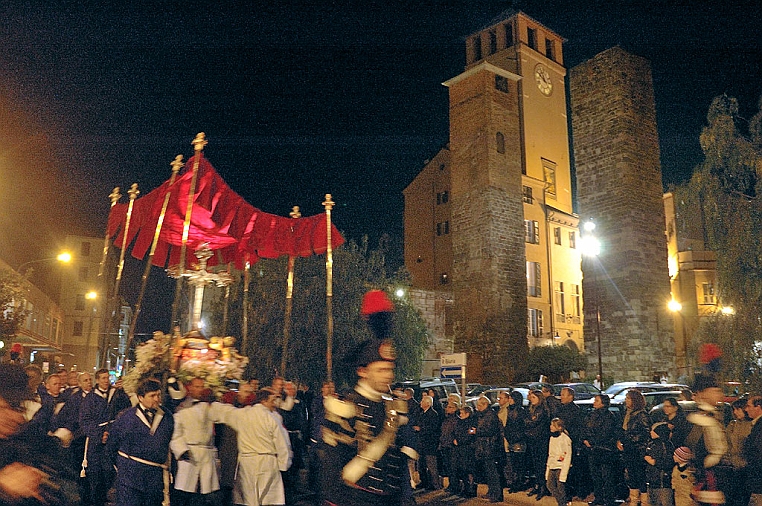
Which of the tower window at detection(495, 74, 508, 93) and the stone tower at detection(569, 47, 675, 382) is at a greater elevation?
the tower window at detection(495, 74, 508, 93)

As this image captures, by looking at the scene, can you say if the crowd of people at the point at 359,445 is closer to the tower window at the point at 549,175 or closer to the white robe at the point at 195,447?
the white robe at the point at 195,447

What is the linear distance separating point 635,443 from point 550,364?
2334 cm

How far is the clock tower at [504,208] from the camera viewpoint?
31844 mm

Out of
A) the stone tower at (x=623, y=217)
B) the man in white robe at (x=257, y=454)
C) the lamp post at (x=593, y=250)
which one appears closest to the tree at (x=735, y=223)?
the stone tower at (x=623, y=217)

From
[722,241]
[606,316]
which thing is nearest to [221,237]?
[722,241]

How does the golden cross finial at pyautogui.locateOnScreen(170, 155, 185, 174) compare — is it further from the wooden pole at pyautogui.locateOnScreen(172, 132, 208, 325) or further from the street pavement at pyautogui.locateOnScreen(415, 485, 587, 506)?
the street pavement at pyautogui.locateOnScreen(415, 485, 587, 506)

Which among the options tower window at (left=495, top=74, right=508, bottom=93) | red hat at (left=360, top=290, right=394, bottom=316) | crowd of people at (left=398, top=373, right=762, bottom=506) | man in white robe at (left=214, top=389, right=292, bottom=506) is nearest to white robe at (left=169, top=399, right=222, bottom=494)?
man in white robe at (left=214, top=389, right=292, bottom=506)

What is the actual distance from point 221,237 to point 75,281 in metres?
52.4

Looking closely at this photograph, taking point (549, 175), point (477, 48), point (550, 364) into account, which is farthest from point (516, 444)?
point (477, 48)

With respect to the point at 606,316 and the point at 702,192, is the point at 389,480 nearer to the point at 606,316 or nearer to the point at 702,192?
the point at 702,192

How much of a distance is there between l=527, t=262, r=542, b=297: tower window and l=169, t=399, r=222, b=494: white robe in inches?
1298

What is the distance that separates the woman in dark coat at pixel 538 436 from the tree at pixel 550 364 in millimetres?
21629

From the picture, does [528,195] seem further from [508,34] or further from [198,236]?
[198,236]

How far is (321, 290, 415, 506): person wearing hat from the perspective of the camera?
4.38m
